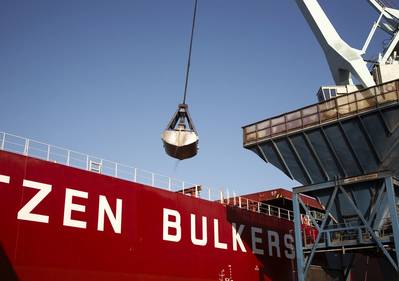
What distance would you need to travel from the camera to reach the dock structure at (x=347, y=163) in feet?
75.3

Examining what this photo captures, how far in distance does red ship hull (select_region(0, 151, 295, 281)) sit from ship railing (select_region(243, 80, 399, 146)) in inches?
283

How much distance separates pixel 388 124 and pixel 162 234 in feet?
46.7

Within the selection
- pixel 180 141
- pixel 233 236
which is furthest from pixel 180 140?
pixel 233 236

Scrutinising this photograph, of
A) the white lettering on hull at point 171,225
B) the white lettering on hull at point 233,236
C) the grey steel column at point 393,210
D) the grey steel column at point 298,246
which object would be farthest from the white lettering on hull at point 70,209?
the grey steel column at point 393,210

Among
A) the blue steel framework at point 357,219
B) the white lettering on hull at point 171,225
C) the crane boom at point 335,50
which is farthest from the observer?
the crane boom at point 335,50

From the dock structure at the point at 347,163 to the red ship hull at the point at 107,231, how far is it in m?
6.97

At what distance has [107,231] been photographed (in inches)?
962

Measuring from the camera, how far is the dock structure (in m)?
23.0

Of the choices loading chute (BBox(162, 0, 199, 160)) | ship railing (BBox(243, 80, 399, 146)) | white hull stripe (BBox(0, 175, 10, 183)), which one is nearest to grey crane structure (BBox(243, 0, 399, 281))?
ship railing (BBox(243, 80, 399, 146))

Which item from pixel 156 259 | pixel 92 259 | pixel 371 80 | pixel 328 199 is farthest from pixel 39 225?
pixel 371 80

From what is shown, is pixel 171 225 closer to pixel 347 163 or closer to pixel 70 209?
pixel 70 209

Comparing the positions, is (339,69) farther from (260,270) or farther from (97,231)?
(97,231)

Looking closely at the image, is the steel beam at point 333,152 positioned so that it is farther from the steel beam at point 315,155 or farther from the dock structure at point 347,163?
the steel beam at point 315,155

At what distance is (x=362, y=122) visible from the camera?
23422mm
